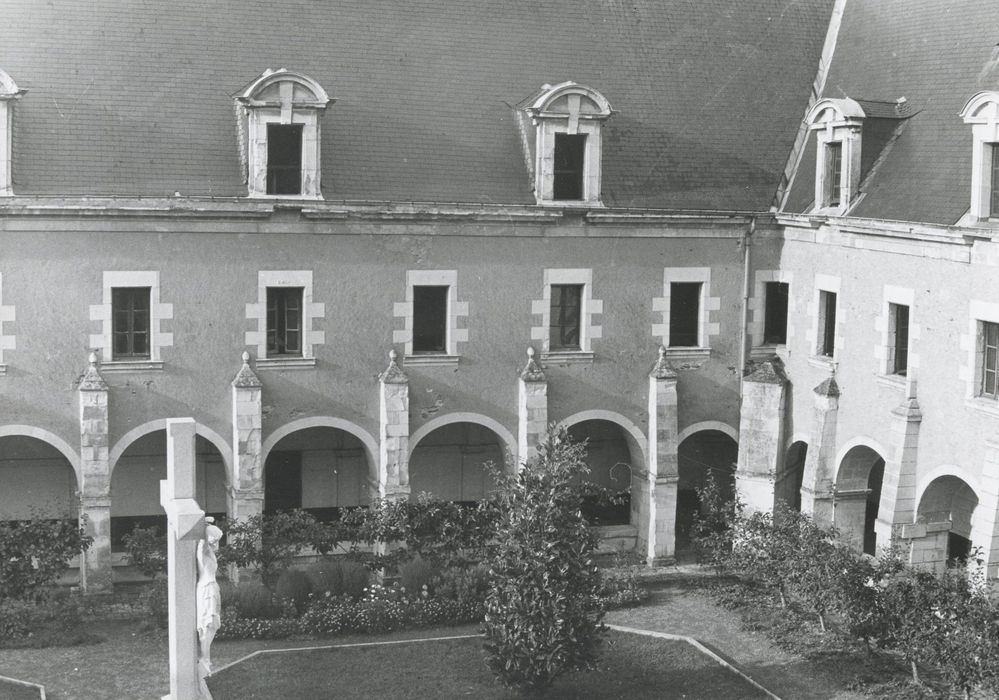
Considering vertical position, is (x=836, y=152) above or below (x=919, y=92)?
below

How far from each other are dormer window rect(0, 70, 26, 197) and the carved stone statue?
11.0 meters

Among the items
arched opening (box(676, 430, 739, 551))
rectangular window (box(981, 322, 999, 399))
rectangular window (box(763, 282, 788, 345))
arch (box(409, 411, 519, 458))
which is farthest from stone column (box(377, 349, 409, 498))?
rectangular window (box(981, 322, 999, 399))

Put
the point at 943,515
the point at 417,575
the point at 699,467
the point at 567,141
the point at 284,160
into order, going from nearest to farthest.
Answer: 1. the point at 943,515
2. the point at 417,575
3. the point at 284,160
4. the point at 567,141
5. the point at 699,467

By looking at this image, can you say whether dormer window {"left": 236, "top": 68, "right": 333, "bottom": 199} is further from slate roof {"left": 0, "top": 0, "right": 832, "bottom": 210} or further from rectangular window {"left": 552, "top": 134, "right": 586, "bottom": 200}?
rectangular window {"left": 552, "top": 134, "right": 586, "bottom": 200}

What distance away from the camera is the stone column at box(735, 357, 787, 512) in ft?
106

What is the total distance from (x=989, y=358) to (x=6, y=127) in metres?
18.5

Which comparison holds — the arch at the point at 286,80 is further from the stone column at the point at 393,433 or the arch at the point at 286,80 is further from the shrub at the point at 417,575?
the shrub at the point at 417,575

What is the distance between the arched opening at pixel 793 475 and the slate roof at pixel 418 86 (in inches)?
212

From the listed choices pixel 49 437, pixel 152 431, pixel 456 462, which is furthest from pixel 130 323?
pixel 456 462

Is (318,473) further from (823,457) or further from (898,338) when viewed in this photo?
(898,338)

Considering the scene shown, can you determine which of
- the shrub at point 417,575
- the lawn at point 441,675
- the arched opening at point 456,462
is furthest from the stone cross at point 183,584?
the arched opening at point 456,462

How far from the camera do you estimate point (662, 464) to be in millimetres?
32219

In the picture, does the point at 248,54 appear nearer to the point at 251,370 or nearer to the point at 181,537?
the point at 251,370

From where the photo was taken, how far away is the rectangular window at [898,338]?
2908cm
